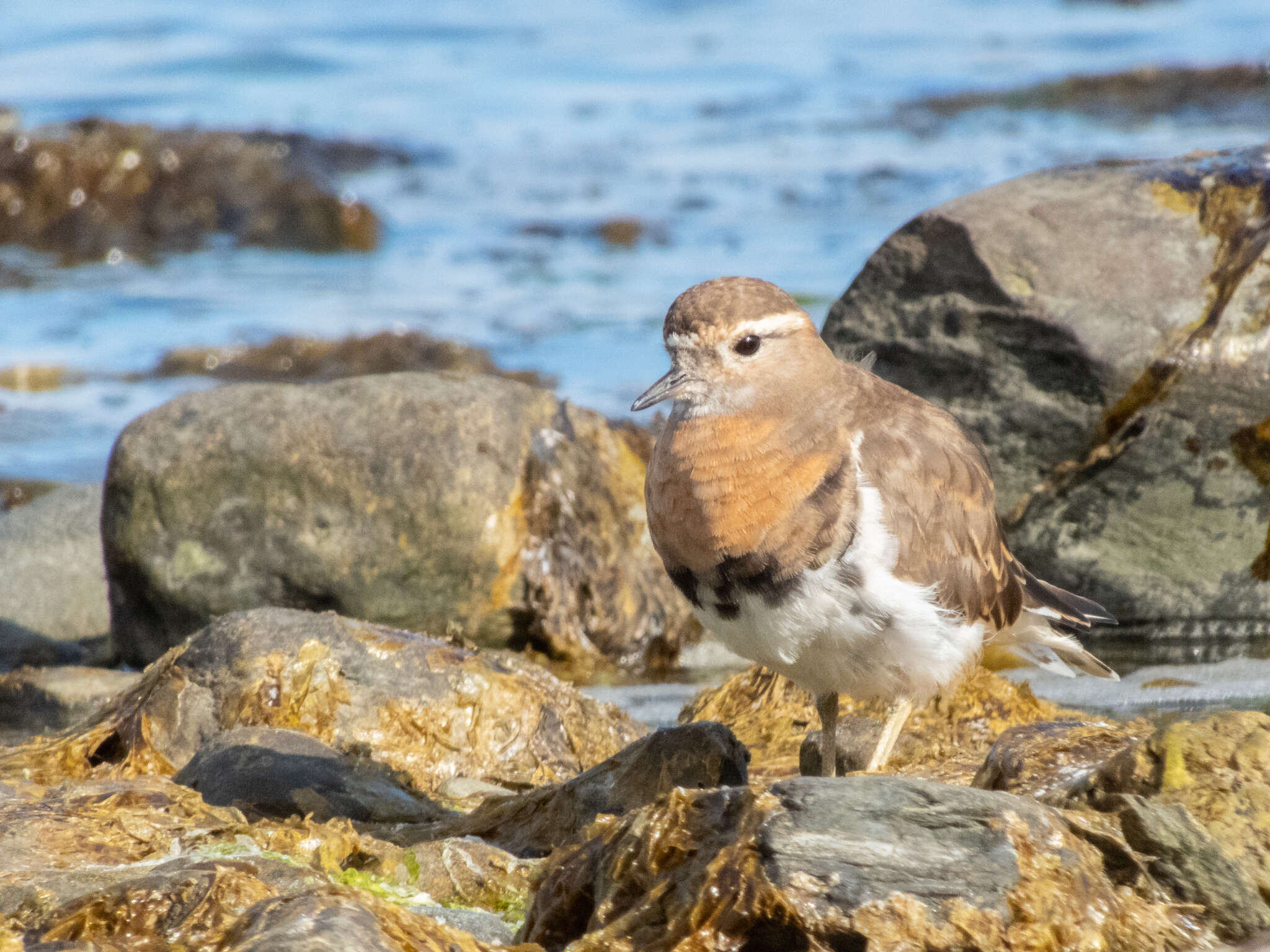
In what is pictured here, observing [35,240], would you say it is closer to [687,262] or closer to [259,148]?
[259,148]

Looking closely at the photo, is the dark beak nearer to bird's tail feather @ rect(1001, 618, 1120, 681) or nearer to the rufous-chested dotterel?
the rufous-chested dotterel

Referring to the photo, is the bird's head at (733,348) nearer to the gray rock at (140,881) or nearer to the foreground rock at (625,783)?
the foreground rock at (625,783)

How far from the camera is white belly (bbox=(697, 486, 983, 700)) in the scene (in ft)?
14.1

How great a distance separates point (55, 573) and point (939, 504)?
5418mm

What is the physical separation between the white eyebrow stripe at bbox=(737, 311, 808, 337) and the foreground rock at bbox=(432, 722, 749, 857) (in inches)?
46.6

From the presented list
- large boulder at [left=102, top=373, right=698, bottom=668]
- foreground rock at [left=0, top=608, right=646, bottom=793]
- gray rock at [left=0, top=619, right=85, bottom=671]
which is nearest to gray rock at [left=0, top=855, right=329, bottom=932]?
foreground rock at [left=0, top=608, right=646, bottom=793]

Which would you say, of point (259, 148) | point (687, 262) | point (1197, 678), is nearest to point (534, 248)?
point (687, 262)

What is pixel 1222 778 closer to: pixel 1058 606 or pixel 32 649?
pixel 1058 606

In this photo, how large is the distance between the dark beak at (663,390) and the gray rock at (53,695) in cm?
297

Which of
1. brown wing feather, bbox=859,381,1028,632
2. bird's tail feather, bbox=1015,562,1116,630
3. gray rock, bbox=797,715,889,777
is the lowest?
gray rock, bbox=797,715,889,777

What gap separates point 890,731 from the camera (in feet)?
16.0

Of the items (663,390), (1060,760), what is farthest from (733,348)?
(1060,760)

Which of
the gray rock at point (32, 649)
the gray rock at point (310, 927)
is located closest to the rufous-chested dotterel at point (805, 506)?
the gray rock at point (310, 927)

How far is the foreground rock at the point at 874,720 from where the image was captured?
17.2 ft
